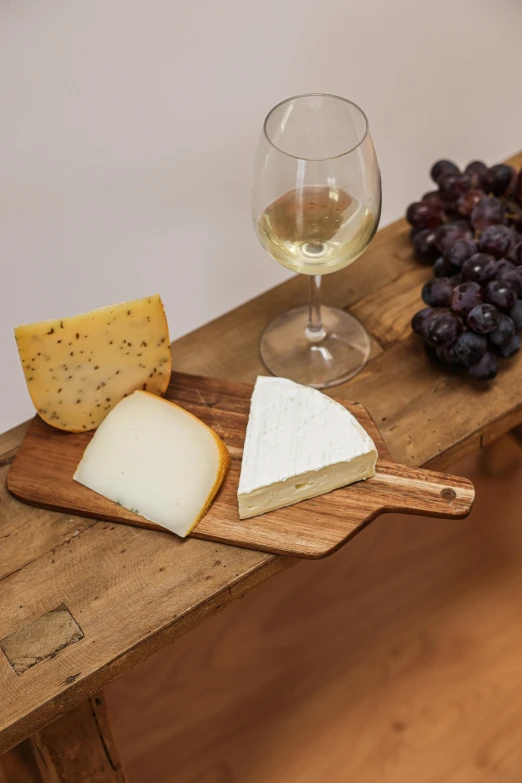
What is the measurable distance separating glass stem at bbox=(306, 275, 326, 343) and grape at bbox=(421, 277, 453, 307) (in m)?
0.14

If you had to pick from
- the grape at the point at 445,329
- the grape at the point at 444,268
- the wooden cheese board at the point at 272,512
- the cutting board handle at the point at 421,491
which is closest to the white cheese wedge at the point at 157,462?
the wooden cheese board at the point at 272,512

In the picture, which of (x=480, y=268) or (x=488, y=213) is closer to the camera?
(x=480, y=268)

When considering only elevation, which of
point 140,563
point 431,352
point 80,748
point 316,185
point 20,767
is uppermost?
point 316,185

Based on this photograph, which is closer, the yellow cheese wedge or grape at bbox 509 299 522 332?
the yellow cheese wedge

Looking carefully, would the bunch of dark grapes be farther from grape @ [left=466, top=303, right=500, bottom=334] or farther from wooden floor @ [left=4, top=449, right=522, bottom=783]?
wooden floor @ [left=4, top=449, right=522, bottom=783]

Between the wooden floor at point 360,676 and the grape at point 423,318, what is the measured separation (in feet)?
1.99

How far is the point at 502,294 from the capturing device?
120cm

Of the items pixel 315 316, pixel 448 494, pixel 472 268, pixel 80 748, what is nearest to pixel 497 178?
pixel 472 268

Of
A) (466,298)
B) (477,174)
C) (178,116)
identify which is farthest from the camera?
(178,116)

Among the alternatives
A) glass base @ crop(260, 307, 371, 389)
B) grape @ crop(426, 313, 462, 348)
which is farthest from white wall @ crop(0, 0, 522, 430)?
grape @ crop(426, 313, 462, 348)

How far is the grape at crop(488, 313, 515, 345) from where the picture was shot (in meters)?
1.21

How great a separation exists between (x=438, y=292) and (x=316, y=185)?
23 centimetres

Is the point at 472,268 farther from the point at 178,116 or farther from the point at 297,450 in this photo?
the point at 178,116

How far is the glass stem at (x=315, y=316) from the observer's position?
1271 mm
